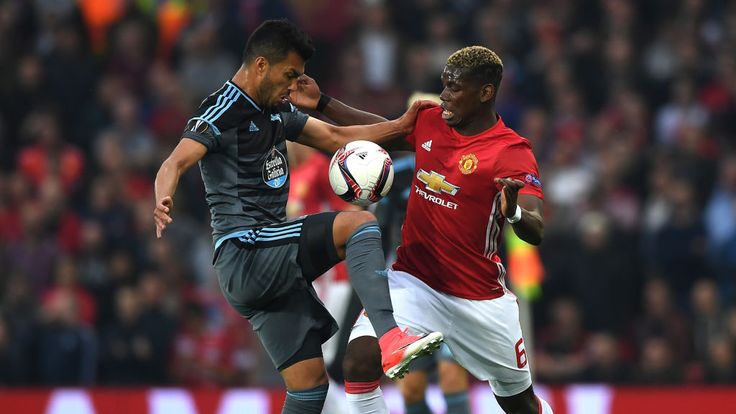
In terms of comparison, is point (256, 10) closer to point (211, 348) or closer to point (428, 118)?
point (211, 348)

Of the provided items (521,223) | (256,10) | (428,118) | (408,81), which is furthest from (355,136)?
(256,10)

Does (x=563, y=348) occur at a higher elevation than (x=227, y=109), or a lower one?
lower

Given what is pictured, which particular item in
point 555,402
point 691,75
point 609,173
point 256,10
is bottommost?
point 555,402

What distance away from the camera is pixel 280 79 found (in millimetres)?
6270

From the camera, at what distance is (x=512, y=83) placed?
1315 cm

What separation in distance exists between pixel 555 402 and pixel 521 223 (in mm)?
3945

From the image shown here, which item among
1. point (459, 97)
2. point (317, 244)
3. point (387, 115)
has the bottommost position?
point (317, 244)

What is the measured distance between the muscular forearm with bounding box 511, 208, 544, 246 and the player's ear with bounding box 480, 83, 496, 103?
2.11ft

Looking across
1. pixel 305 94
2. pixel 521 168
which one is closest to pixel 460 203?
pixel 521 168

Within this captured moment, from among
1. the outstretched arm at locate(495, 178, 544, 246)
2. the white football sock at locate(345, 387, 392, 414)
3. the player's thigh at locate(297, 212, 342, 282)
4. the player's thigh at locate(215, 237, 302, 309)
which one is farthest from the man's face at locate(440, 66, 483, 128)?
the white football sock at locate(345, 387, 392, 414)

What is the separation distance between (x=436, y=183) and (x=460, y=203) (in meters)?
0.16

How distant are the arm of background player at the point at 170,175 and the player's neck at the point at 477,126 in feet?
4.51

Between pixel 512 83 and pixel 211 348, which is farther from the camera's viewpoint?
pixel 512 83

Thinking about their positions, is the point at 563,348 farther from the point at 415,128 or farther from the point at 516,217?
the point at 516,217
